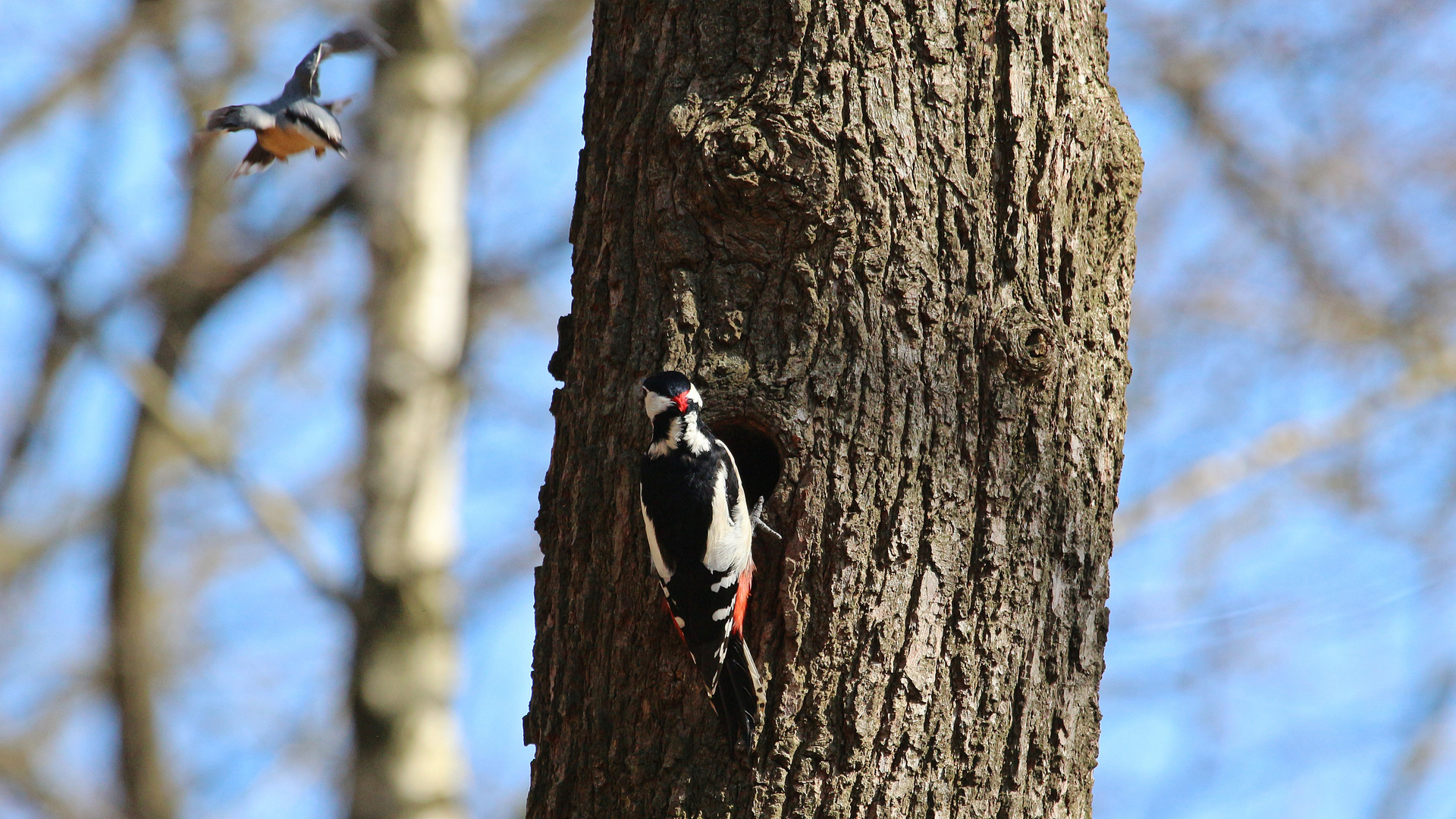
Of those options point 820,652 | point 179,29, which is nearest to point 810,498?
point 820,652

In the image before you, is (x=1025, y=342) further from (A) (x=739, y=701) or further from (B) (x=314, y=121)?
(B) (x=314, y=121)

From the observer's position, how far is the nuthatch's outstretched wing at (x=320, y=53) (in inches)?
119

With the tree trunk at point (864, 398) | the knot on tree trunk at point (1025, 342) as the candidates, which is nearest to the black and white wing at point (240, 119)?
the tree trunk at point (864, 398)

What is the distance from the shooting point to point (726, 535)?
2.78 m

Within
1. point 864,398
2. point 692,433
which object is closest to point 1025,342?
point 864,398

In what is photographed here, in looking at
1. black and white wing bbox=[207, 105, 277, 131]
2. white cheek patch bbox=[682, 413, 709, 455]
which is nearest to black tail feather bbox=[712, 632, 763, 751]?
white cheek patch bbox=[682, 413, 709, 455]

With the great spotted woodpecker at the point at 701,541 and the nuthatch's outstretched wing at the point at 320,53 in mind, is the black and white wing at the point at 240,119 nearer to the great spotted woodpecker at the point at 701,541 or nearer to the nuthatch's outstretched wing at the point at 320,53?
the nuthatch's outstretched wing at the point at 320,53

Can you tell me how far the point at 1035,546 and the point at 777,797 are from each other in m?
0.78

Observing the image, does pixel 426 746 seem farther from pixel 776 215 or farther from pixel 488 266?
pixel 776 215

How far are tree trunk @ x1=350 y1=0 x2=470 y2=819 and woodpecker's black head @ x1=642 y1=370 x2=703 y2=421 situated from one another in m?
4.13

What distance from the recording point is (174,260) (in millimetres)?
7637

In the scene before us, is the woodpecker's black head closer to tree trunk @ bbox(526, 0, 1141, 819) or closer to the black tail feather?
tree trunk @ bbox(526, 0, 1141, 819)

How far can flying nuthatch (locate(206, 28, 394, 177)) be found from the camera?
110 inches

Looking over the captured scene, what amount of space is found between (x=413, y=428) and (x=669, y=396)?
446cm
